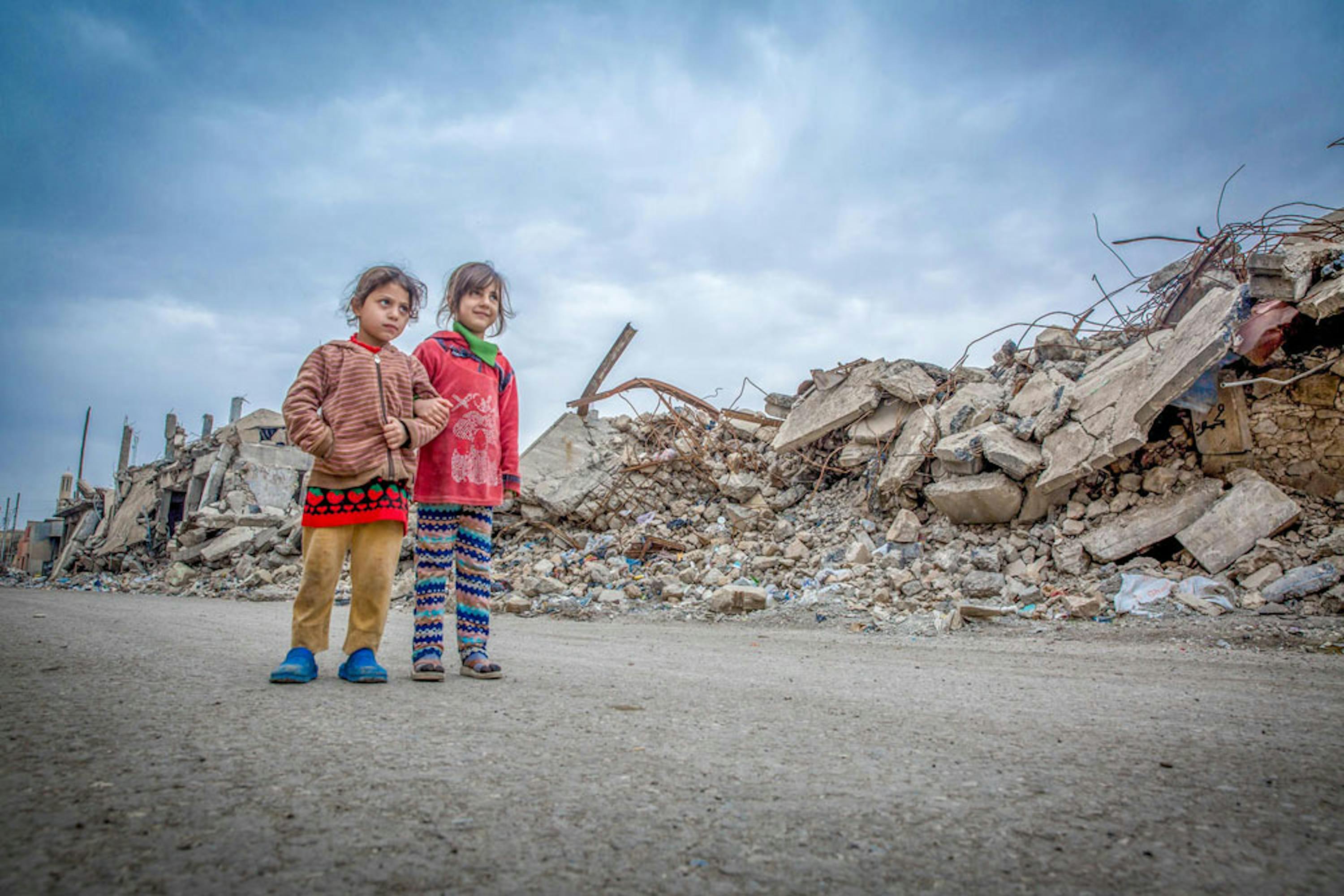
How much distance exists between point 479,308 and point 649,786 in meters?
2.13

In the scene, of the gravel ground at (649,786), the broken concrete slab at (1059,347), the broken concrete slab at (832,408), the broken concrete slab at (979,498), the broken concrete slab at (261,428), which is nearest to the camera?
the gravel ground at (649,786)

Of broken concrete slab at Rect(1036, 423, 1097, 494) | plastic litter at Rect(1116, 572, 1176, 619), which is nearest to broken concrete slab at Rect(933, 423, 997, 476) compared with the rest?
broken concrete slab at Rect(1036, 423, 1097, 494)

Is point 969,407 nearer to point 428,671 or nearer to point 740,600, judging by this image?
point 740,600

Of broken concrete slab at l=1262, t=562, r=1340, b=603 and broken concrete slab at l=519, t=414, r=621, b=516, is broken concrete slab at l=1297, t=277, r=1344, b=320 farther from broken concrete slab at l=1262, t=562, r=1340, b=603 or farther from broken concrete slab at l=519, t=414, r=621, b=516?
broken concrete slab at l=519, t=414, r=621, b=516

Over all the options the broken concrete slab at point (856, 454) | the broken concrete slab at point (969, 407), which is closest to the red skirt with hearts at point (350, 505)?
the broken concrete slab at point (969, 407)

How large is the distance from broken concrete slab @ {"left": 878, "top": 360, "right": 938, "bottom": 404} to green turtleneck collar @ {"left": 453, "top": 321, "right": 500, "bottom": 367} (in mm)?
5665

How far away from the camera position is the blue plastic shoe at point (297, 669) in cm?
211

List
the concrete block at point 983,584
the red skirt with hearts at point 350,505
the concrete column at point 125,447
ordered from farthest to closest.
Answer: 1. the concrete column at point 125,447
2. the concrete block at point 983,584
3. the red skirt with hearts at point 350,505

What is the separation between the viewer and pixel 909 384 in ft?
24.7

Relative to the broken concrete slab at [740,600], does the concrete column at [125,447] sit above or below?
above

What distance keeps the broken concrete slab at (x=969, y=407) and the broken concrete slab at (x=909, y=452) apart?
111 mm

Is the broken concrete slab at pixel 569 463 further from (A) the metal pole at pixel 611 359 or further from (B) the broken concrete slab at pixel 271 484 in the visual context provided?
(B) the broken concrete slab at pixel 271 484

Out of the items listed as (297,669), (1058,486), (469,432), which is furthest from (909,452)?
(297,669)

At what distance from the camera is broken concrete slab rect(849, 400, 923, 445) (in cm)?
752
